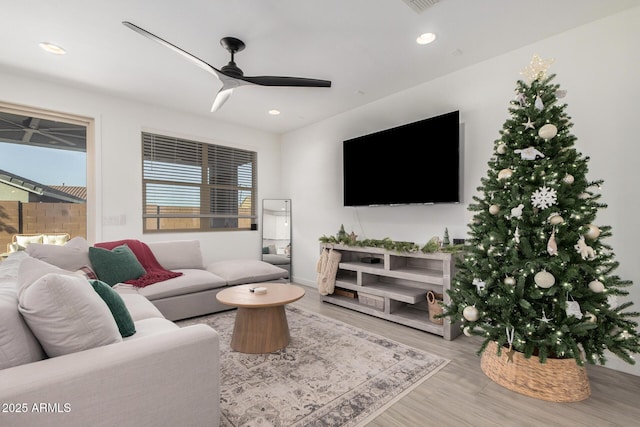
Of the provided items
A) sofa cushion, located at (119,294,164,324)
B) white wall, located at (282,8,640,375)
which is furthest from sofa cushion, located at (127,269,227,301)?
white wall, located at (282,8,640,375)

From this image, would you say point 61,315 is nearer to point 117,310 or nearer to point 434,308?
point 117,310

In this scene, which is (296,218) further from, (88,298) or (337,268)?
(88,298)

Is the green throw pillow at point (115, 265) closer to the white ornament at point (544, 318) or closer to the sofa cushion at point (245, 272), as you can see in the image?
the sofa cushion at point (245, 272)

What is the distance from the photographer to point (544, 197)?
1862 millimetres

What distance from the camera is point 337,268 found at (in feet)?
12.6

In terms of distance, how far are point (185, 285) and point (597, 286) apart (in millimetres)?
3406

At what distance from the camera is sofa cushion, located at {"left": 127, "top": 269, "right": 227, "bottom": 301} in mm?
3027

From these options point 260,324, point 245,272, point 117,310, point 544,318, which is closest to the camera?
point 117,310

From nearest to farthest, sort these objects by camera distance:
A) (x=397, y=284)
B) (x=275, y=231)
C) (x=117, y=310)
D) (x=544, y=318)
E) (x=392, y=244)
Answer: (x=117, y=310)
(x=544, y=318)
(x=392, y=244)
(x=397, y=284)
(x=275, y=231)

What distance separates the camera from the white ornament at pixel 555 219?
72.6 inches

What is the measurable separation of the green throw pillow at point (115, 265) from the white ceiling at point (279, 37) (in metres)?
1.90

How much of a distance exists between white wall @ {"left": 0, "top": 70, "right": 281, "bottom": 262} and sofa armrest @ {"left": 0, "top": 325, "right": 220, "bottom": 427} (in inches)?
128

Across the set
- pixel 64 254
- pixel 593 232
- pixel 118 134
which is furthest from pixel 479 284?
pixel 118 134

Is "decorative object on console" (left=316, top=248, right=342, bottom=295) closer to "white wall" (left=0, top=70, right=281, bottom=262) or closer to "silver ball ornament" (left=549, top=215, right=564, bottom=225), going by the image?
"white wall" (left=0, top=70, right=281, bottom=262)
